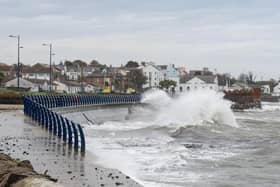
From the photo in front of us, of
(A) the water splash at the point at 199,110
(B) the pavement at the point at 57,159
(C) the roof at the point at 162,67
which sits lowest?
(A) the water splash at the point at 199,110

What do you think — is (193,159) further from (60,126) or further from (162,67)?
(162,67)

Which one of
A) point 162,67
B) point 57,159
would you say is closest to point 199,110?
point 57,159

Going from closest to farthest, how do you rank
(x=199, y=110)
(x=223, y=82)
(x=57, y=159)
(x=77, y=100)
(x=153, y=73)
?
(x=57, y=159), (x=77, y=100), (x=199, y=110), (x=153, y=73), (x=223, y=82)

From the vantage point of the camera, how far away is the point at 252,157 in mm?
21391

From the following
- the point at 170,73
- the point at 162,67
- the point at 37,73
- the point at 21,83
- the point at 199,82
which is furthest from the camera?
the point at 162,67

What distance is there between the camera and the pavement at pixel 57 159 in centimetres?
1168

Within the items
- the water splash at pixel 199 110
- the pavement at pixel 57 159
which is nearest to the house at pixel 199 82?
the water splash at pixel 199 110

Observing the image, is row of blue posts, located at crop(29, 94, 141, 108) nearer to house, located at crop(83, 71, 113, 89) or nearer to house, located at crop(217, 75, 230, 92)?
house, located at crop(83, 71, 113, 89)

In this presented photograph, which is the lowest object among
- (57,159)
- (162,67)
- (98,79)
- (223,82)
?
(223,82)

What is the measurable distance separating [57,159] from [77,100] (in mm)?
32839

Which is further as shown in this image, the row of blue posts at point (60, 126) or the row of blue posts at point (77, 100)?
the row of blue posts at point (77, 100)

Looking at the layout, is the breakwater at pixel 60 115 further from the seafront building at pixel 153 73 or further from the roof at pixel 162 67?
the roof at pixel 162 67

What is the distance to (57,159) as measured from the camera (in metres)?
14.7

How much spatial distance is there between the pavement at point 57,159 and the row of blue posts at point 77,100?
613 inches
